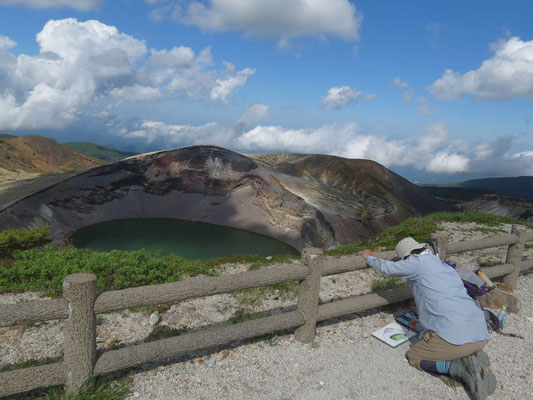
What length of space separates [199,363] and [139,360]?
112 cm

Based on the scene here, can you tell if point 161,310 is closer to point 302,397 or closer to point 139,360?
point 139,360

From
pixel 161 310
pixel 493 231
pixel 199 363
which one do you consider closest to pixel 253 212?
pixel 493 231

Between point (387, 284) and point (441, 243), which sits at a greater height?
point (441, 243)

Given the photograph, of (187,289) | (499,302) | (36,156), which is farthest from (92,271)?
(36,156)

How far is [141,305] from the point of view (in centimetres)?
494

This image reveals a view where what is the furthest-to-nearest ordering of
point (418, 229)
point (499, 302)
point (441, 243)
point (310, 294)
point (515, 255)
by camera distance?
1. point (418, 229)
2. point (515, 255)
3. point (499, 302)
4. point (441, 243)
5. point (310, 294)

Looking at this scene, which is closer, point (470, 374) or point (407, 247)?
point (470, 374)

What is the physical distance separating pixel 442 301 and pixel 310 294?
2.13m

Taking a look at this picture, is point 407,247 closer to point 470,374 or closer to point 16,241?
point 470,374

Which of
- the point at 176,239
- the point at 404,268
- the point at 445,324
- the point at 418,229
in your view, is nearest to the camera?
the point at 445,324

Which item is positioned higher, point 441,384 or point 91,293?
point 91,293

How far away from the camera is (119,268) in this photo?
1011 centimetres

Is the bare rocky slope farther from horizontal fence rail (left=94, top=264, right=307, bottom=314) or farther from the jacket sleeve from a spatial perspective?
horizontal fence rail (left=94, top=264, right=307, bottom=314)

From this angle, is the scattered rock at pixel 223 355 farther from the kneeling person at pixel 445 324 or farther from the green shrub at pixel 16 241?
the green shrub at pixel 16 241
